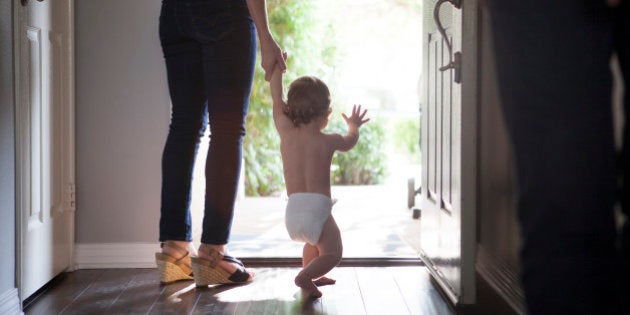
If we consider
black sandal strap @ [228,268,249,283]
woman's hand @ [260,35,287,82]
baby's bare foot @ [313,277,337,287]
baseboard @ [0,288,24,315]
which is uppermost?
woman's hand @ [260,35,287,82]

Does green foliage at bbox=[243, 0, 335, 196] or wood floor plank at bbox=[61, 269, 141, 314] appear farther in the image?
green foliage at bbox=[243, 0, 335, 196]

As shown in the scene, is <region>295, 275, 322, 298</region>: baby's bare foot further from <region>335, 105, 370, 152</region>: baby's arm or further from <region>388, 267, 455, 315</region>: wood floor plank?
<region>335, 105, 370, 152</region>: baby's arm

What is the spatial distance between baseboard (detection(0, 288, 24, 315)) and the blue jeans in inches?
22.4

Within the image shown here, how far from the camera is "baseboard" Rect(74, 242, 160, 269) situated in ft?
8.84

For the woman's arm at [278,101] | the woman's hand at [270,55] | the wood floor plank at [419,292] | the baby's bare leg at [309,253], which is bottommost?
the wood floor plank at [419,292]

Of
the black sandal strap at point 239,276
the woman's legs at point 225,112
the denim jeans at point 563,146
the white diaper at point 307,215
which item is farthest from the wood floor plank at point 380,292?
the denim jeans at point 563,146

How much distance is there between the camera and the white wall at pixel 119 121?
107 inches

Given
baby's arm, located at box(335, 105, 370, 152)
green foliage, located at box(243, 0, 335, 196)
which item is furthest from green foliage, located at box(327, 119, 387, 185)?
baby's arm, located at box(335, 105, 370, 152)

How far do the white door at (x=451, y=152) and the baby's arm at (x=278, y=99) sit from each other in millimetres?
477

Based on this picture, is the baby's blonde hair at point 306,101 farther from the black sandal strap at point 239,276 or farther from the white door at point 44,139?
the white door at point 44,139

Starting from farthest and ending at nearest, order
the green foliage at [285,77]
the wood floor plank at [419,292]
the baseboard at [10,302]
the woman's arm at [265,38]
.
Answer: the green foliage at [285,77]
the woman's arm at [265,38]
the wood floor plank at [419,292]
the baseboard at [10,302]

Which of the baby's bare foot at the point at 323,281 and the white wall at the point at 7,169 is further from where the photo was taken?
the baby's bare foot at the point at 323,281

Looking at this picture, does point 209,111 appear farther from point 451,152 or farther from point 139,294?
point 451,152

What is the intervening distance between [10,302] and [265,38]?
1.00 metres
